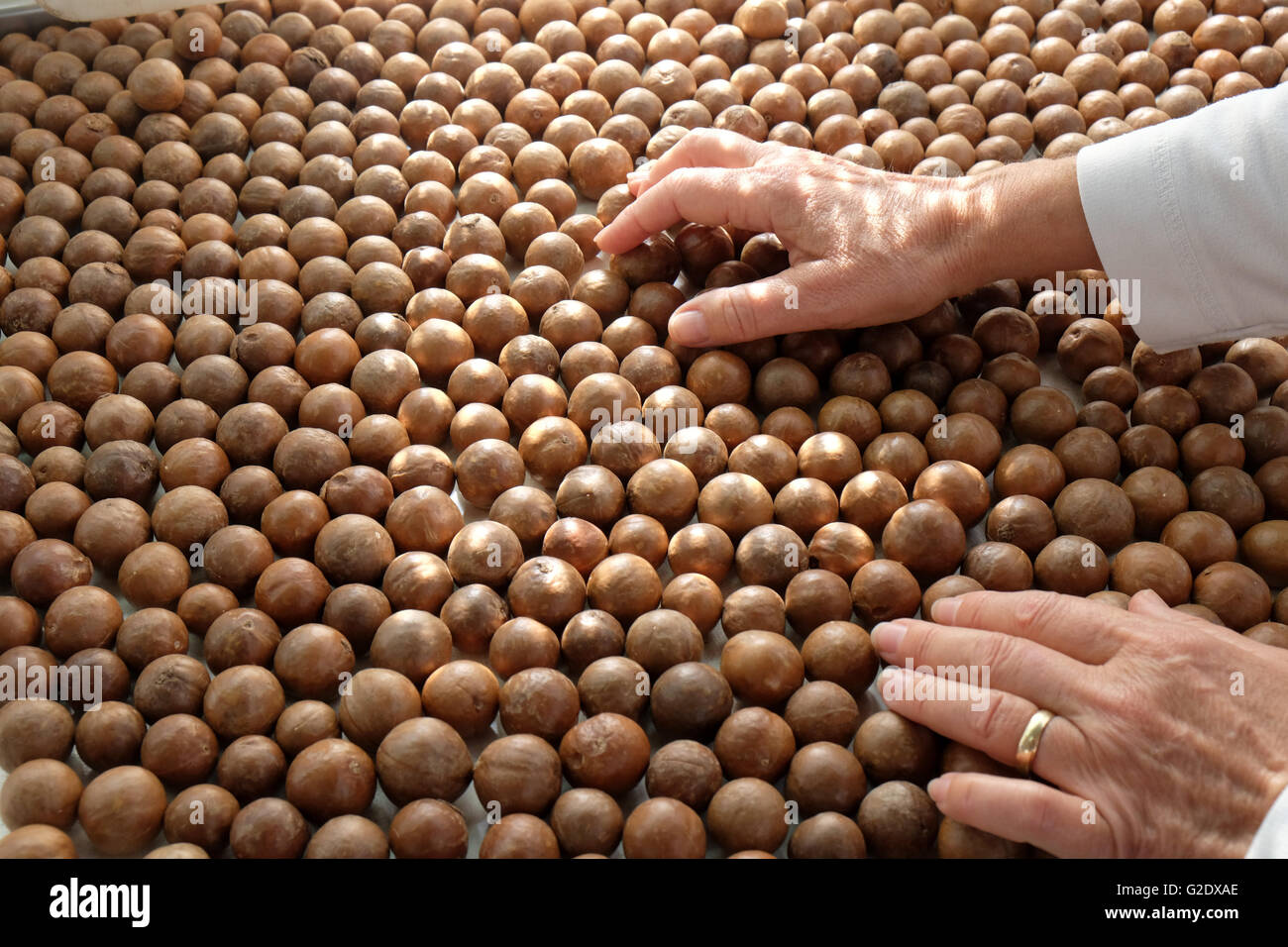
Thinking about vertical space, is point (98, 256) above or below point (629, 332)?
above

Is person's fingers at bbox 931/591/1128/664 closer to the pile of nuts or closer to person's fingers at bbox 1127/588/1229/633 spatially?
person's fingers at bbox 1127/588/1229/633

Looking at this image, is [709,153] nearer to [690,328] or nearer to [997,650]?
[690,328]

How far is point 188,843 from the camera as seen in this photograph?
1.52m

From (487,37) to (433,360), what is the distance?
1039mm

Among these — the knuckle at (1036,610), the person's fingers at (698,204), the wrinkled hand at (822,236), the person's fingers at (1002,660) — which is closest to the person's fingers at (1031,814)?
the person's fingers at (1002,660)

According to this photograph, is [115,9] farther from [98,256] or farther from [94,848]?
[94,848]

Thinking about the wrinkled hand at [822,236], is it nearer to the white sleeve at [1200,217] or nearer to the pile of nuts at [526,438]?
the pile of nuts at [526,438]

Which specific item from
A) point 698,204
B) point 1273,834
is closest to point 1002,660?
point 1273,834

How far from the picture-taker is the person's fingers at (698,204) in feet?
7.10

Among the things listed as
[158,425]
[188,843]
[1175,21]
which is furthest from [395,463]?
[1175,21]

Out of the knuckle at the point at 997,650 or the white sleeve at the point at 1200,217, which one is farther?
the white sleeve at the point at 1200,217

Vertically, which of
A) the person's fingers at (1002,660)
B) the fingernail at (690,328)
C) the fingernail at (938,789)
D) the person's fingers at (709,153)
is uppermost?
the person's fingers at (709,153)

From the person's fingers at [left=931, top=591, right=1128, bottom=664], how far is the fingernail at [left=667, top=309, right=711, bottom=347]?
28.7 inches
